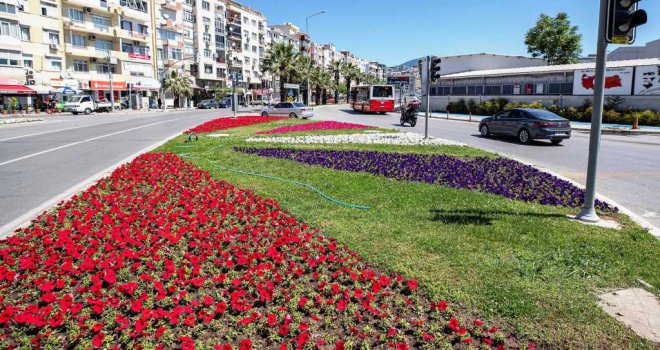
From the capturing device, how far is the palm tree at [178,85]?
73750mm

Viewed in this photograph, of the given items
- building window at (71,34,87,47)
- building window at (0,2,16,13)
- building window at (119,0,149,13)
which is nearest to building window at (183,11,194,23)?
building window at (119,0,149,13)

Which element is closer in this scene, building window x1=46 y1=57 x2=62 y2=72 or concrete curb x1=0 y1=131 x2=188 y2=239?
concrete curb x1=0 y1=131 x2=188 y2=239

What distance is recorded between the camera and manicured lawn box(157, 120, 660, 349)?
3791 millimetres

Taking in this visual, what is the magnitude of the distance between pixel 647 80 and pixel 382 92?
73.2 ft

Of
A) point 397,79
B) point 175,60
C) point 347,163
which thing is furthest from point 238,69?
point 347,163

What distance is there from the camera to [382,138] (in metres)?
19.5

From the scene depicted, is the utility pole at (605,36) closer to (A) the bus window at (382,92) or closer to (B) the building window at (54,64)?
(A) the bus window at (382,92)

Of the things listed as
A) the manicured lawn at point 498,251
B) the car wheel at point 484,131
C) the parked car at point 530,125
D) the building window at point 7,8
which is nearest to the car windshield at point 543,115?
the parked car at point 530,125

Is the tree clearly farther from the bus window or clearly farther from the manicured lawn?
the manicured lawn

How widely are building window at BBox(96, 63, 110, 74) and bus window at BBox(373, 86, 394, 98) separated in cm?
3992

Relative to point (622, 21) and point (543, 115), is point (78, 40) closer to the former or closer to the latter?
point (543, 115)

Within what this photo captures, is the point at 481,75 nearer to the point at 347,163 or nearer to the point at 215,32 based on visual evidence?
the point at 347,163

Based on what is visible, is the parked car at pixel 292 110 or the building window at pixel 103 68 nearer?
the parked car at pixel 292 110

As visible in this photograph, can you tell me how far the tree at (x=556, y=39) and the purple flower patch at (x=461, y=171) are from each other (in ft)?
174
